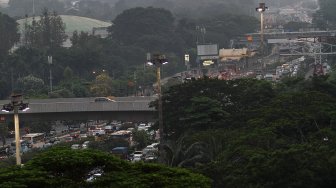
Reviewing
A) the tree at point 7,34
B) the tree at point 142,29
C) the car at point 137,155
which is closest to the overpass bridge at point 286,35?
the tree at point 142,29

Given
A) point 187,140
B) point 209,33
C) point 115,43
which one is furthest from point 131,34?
point 187,140

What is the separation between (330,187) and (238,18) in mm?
124193

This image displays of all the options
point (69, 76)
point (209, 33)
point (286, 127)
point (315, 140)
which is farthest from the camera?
point (209, 33)

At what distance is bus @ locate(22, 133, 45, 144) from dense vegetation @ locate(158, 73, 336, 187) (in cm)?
1965

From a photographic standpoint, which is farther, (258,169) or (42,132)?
(42,132)

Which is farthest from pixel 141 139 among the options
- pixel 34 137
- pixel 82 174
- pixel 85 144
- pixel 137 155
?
pixel 82 174

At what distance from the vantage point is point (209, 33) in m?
138

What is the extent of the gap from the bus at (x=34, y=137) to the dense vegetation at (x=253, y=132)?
1965 cm

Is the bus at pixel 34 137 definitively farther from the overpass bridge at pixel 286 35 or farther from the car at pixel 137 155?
the overpass bridge at pixel 286 35

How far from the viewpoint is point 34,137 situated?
65625 millimetres

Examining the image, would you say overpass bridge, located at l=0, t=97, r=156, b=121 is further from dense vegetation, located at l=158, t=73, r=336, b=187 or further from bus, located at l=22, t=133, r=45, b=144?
dense vegetation, located at l=158, t=73, r=336, b=187

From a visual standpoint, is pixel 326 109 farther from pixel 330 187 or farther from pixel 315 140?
pixel 330 187

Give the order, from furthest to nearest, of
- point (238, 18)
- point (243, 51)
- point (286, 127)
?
point (238, 18), point (243, 51), point (286, 127)

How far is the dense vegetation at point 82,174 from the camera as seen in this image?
18.1m
